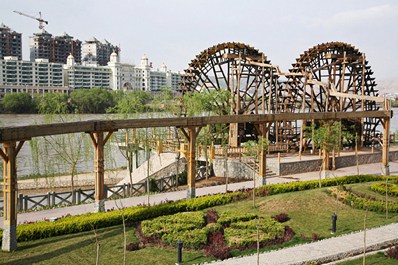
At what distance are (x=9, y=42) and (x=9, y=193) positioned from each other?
132 m

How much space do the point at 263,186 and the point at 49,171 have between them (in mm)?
15160

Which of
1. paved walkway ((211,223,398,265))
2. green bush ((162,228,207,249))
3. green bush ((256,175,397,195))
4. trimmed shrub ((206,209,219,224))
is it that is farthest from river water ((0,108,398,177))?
paved walkway ((211,223,398,265))

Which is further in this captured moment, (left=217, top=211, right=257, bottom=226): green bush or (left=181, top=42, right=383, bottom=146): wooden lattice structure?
(left=181, top=42, right=383, bottom=146): wooden lattice structure

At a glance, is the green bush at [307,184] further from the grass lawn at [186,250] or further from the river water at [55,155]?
the river water at [55,155]

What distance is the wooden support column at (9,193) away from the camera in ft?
35.4

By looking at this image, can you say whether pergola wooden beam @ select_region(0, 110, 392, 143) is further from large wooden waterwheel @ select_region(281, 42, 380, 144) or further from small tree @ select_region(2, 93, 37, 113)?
small tree @ select_region(2, 93, 37, 113)

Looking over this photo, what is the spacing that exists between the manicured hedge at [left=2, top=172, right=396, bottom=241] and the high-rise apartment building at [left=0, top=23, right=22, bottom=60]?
4890 inches

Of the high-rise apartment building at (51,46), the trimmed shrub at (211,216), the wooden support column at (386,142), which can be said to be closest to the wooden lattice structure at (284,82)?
the wooden support column at (386,142)

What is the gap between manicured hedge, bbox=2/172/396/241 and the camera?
11914mm

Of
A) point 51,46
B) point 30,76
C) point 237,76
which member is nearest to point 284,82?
point 237,76

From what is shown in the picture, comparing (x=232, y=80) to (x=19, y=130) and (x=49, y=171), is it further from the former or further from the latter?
(x=19, y=130)

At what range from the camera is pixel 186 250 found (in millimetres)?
11273

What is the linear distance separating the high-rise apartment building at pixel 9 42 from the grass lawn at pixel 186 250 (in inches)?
4953

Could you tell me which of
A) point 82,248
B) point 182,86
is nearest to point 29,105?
point 182,86
